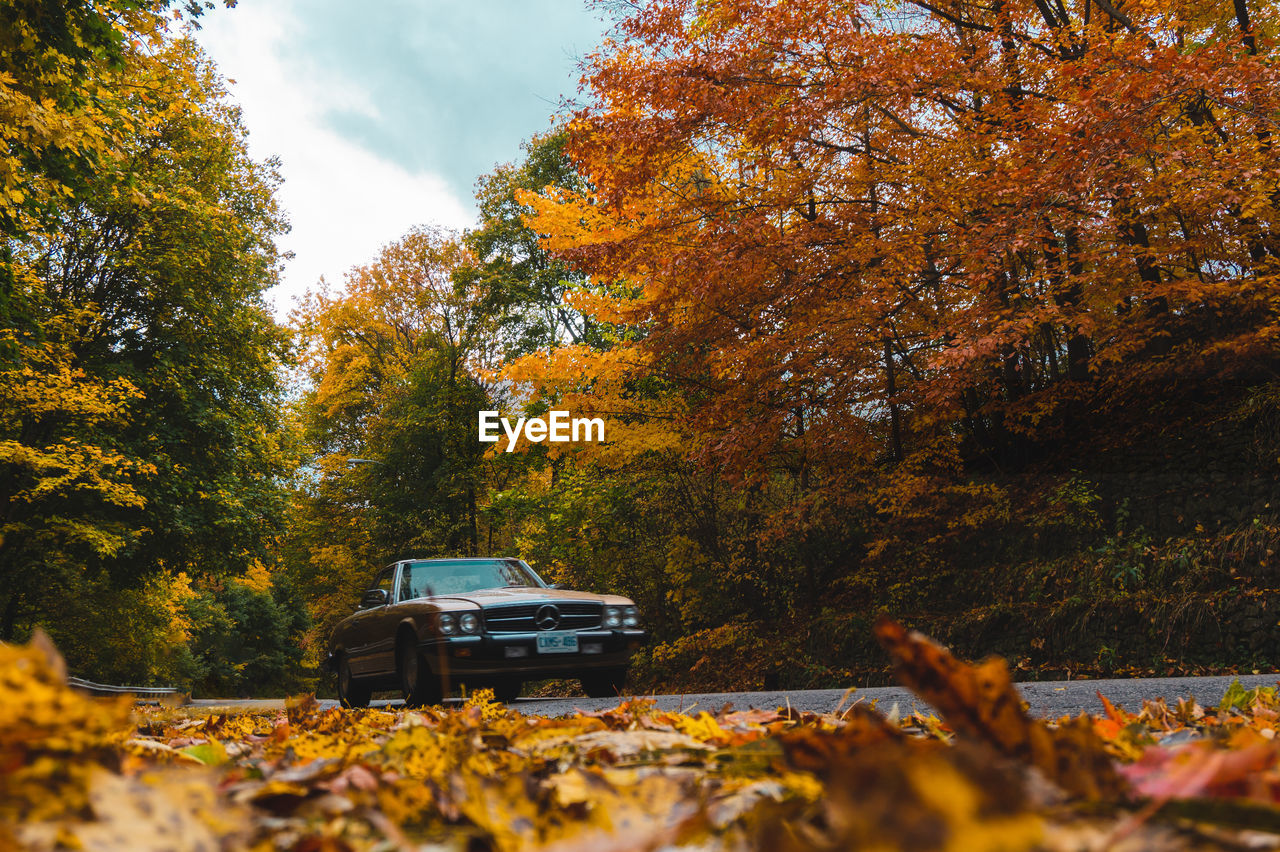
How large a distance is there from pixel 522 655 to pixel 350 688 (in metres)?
2.84

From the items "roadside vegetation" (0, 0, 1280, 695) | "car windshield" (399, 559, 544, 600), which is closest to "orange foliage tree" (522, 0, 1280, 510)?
"roadside vegetation" (0, 0, 1280, 695)

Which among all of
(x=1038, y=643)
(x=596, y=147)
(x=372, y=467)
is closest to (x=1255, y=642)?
(x=1038, y=643)

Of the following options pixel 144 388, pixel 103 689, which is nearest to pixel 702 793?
pixel 103 689

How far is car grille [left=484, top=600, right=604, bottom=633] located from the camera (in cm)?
740

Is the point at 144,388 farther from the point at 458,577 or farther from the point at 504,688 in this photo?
the point at 504,688

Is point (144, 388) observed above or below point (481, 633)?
above

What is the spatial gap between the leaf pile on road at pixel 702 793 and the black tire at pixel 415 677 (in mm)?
6814

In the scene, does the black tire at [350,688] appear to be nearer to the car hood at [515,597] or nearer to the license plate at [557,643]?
the car hood at [515,597]

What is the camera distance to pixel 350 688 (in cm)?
916

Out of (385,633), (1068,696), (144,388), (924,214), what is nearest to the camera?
(1068,696)

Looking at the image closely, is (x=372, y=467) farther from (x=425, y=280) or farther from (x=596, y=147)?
(x=596, y=147)

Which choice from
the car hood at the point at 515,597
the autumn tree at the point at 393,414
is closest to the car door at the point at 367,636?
the car hood at the point at 515,597

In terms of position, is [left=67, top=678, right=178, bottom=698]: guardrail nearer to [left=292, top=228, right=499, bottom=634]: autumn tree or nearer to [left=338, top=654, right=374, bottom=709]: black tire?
[left=338, top=654, right=374, bottom=709]: black tire

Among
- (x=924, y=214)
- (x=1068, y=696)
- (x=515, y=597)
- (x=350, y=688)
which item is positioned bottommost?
(x=350, y=688)
